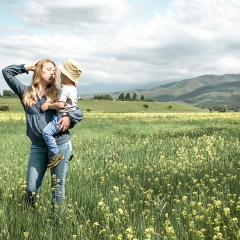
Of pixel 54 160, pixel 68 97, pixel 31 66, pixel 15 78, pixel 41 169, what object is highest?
pixel 31 66

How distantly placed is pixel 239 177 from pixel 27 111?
4.27m

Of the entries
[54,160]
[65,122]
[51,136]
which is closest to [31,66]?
[65,122]

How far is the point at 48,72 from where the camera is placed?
5.61 meters

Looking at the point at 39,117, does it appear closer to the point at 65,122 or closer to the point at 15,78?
the point at 65,122

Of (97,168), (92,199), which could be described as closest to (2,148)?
(97,168)

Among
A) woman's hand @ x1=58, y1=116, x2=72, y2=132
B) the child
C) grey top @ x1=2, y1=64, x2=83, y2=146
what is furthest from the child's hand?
woman's hand @ x1=58, y1=116, x2=72, y2=132

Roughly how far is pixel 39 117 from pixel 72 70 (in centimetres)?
82

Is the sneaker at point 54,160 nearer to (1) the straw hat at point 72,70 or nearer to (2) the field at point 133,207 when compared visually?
(2) the field at point 133,207

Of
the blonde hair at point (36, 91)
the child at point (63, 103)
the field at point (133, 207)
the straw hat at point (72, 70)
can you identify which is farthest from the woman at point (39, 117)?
the field at point (133, 207)

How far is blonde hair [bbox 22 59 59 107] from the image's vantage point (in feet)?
18.3

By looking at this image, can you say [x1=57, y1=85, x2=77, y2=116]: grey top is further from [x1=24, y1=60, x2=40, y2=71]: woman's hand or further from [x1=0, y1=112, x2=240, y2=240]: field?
[x1=0, y1=112, x2=240, y2=240]: field

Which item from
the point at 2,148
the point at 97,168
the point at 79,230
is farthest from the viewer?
the point at 2,148

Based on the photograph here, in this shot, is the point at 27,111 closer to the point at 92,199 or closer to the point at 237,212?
the point at 92,199

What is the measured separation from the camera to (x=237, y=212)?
5438 mm
